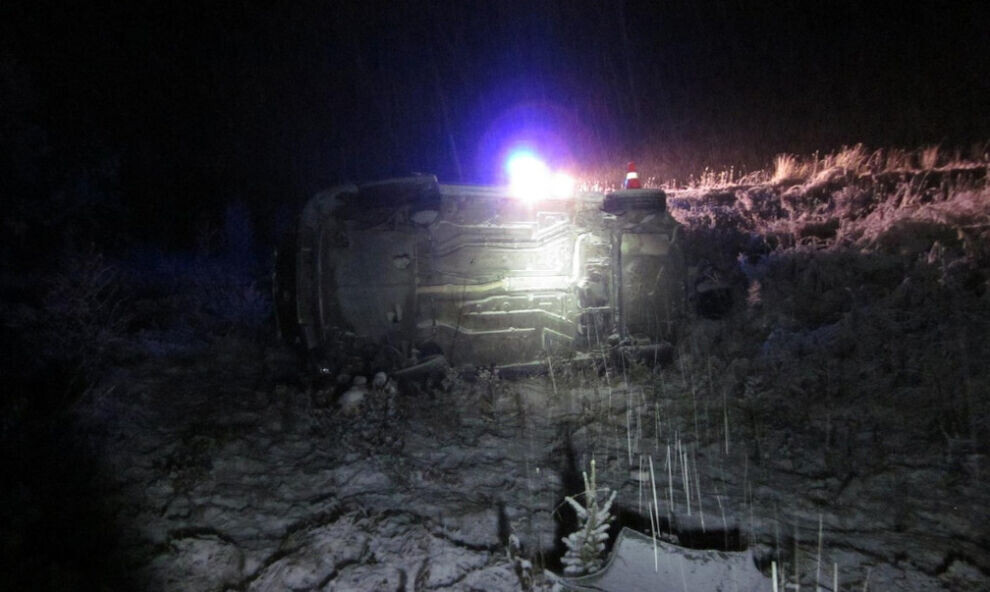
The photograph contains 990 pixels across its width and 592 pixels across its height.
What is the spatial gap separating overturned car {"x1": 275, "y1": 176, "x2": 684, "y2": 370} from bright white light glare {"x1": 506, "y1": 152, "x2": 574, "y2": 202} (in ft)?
0.19

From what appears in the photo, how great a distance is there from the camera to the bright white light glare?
5074mm

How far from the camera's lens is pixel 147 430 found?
394cm

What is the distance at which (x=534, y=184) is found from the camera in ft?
17.3

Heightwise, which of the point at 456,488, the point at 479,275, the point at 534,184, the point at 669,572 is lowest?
the point at 669,572

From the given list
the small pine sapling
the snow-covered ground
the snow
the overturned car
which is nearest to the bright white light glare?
the overturned car

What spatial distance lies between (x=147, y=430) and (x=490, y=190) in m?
3.80

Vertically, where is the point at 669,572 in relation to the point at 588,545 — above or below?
below

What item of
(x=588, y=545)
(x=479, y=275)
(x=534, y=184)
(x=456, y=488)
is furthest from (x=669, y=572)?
(x=534, y=184)

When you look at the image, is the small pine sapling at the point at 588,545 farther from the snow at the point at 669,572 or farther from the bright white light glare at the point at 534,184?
the bright white light glare at the point at 534,184

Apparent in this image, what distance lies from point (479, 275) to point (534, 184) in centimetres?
120

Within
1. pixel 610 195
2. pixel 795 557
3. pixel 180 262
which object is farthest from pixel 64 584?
pixel 180 262

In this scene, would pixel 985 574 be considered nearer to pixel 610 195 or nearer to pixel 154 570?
pixel 610 195

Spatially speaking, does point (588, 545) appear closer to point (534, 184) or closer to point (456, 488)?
point (456, 488)

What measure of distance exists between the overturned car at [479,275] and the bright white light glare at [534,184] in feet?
0.19
